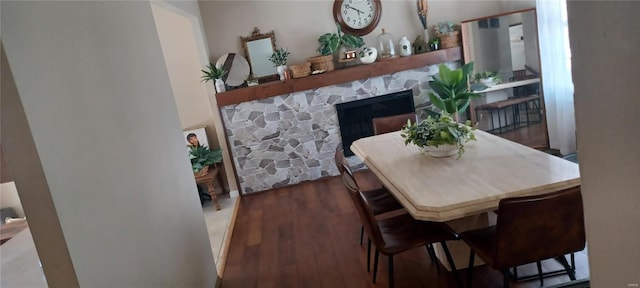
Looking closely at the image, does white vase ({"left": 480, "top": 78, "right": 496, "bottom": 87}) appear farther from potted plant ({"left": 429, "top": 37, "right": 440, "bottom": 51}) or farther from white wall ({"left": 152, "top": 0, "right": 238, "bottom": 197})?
white wall ({"left": 152, "top": 0, "right": 238, "bottom": 197})

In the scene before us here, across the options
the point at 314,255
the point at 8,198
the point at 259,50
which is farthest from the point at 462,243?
the point at 8,198

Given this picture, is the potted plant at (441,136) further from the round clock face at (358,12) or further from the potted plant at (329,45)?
the round clock face at (358,12)

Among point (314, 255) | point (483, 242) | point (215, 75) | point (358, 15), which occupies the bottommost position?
point (314, 255)

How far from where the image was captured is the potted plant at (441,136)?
2463 millimetres

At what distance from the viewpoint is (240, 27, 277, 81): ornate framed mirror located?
490 cm

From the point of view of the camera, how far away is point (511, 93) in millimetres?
4730

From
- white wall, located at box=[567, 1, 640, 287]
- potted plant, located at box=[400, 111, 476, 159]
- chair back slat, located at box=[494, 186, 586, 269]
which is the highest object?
white wall, located at box=[567, 1, 640, 287]

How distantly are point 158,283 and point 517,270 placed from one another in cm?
200

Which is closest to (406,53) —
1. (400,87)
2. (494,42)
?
(400,87)

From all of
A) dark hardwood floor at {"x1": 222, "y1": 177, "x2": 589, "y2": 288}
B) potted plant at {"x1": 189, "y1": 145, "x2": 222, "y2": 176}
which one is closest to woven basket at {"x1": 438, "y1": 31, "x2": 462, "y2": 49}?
dark hardwood floor at {"x1": 222, "y1": 177, "x2": 589, "y2": 288}

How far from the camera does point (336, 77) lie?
15.6ft

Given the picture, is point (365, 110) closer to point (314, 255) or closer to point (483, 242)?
point (314, 255)

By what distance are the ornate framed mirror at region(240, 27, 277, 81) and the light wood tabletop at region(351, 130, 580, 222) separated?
98.7 inches

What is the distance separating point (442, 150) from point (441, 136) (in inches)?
4.2
